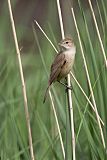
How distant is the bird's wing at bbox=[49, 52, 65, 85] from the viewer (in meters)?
3.87

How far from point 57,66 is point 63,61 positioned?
0.04m

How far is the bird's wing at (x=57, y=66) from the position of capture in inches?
152

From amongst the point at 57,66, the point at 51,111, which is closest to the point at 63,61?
the point at 57,66

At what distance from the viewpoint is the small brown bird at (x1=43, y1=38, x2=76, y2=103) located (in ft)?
12.7

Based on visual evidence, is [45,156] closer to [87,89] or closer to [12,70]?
[87,89]

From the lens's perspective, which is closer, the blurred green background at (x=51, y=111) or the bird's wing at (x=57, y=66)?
the blurred green background at (x=51, y=111)

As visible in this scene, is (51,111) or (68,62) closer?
(68,62)

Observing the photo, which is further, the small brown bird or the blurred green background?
the small brown bird

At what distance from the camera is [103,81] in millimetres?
3496

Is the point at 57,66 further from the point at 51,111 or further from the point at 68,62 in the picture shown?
the point at 51,111

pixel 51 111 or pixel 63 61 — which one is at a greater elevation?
pixel 63 61

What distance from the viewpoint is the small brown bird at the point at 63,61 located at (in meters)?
3.86

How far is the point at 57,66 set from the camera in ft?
13.0

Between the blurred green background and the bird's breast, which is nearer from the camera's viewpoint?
the blurred green background
